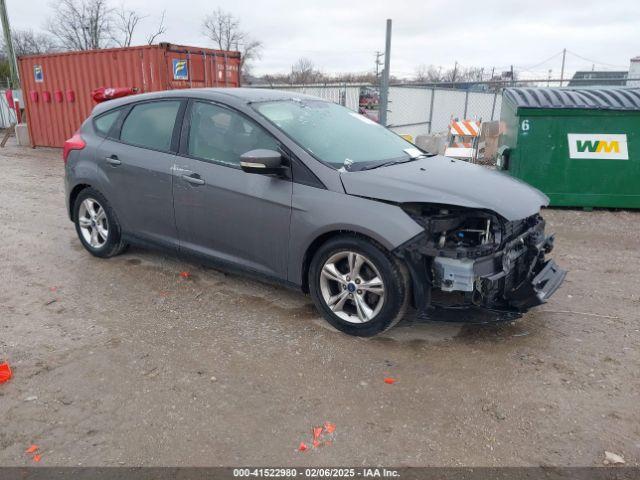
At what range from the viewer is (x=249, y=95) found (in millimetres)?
4223

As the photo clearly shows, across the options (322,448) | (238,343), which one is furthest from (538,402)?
(238,343)

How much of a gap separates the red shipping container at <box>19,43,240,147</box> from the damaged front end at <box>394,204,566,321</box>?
9.72m

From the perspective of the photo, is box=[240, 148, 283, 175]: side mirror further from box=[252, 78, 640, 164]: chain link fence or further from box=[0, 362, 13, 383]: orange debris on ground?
box=[252, 78, 640, 164]: chain link fence

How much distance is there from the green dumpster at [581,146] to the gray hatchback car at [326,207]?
3.35 meters

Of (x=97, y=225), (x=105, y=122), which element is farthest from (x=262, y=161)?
(x=97, y=225)

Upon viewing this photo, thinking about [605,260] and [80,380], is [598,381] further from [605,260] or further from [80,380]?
[80,380]

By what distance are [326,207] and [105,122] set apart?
A: 2705 mm

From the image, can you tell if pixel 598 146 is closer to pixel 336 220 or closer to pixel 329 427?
pixel 336 220

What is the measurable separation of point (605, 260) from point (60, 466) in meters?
5.10

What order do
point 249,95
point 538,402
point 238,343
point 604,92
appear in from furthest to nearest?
point 604,92 < point 249,95 < point 238,343 < point 538,402

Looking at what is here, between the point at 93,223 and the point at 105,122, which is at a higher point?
Answer: the point at 105,122

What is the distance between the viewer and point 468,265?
10.5 feet

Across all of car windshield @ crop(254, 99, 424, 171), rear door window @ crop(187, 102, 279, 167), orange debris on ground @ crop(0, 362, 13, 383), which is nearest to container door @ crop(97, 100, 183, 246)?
rear door window @ crop(187, 102, 279, 167)

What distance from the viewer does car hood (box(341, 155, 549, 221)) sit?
3.29m
